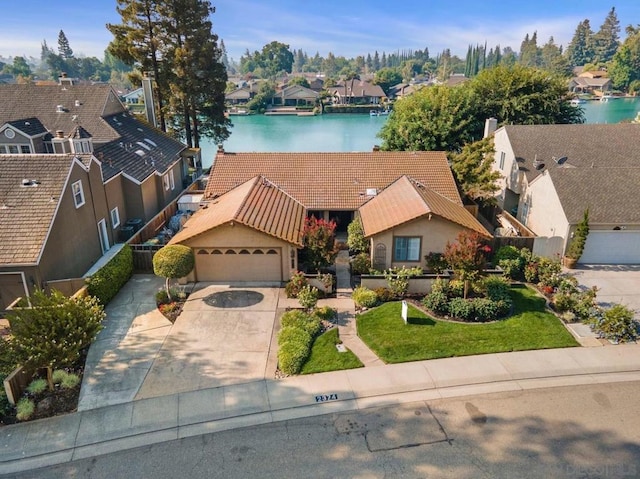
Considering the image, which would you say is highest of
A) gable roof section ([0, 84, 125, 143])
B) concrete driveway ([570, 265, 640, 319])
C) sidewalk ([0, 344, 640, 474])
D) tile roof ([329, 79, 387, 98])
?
tile roof ([329, 79, 387, 98])

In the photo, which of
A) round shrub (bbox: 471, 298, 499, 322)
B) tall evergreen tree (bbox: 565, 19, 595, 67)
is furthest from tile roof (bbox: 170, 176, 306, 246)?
tall evergreen tree (bbox: 565, 19, 595, 67)

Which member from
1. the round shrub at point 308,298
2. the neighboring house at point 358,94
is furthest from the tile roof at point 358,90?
the round shrub at point 308,298

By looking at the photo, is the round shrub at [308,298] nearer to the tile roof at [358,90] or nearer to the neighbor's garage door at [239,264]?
the neighbor's garage door at [239,264]

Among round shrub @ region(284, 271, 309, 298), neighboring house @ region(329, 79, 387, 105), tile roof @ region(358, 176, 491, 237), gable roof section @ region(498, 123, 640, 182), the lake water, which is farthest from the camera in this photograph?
neighboring house @ region(329, 79, 387, 105)

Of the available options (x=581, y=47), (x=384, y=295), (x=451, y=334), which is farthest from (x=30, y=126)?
(x=581, y=47)

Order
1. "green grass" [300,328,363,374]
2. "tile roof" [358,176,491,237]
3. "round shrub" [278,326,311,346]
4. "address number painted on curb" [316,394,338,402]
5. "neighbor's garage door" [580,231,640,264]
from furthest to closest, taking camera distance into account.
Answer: "neighbor's garage door" [580,231,640,264] → "tile roof" [358,176,491,237] → "round shrub" [278,326,311,346] → "green grass" [300,328,363,374] → "address number painted on curb" [316,394,338,402]

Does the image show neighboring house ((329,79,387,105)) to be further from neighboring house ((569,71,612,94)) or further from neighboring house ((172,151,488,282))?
neighboring house ((172,151,488,282))
